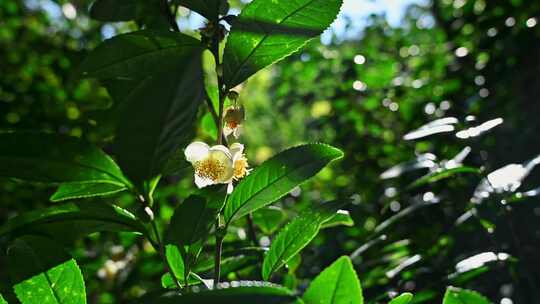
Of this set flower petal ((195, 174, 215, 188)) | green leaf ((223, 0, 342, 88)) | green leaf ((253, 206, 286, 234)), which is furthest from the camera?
green leaf ((253, 206, 286, 234))

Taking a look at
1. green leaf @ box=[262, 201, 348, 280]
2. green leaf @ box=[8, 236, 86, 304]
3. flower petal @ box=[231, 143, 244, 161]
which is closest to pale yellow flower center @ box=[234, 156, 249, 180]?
flower petal @ box=[231, 143, 244, 161]

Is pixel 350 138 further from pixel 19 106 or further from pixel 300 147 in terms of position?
pixel 300 147

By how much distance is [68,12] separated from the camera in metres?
3.65

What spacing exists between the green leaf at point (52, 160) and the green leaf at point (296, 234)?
0.69 ft

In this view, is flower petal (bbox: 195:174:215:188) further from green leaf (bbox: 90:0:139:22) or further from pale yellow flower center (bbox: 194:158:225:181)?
green leaf (bbox: 90:0:139:22)

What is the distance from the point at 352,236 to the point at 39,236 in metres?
1.21

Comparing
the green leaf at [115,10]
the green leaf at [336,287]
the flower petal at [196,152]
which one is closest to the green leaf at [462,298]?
the green leaf at [336,287]

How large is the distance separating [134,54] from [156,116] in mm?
254

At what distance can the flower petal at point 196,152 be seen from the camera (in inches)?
29.8

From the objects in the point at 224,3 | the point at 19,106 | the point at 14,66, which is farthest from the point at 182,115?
the point at 14,66

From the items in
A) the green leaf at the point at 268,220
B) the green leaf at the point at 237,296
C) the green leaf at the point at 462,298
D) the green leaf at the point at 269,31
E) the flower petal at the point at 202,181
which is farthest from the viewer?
the green leaf at the point at 268,220

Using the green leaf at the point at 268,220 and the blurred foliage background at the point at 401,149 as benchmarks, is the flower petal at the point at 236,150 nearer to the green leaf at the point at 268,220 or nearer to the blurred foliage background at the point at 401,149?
the blurred foliage background at the point at 401,149

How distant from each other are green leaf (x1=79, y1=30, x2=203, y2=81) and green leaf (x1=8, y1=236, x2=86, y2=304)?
0.20 meters

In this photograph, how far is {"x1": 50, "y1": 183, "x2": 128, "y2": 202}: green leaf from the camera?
2.01ft
